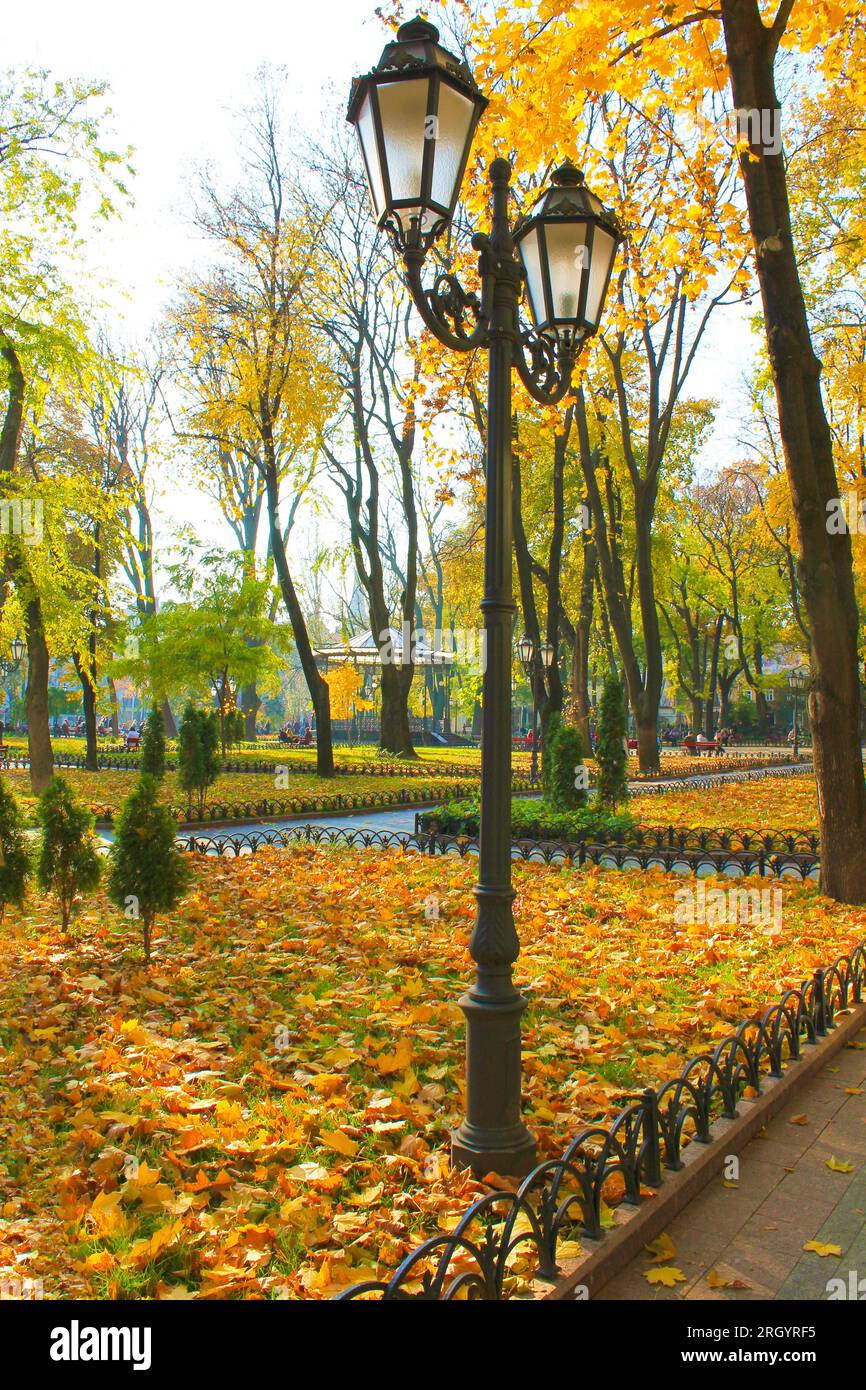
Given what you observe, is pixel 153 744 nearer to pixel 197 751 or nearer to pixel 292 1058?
pixel 197 751

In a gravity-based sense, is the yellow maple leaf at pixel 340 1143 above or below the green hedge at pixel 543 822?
below

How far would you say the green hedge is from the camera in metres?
12.5

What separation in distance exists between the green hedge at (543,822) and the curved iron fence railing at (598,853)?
0.35m

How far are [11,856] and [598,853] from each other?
6649 mm

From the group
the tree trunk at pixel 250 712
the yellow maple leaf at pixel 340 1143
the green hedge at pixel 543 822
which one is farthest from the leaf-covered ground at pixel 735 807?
the tree trunk at pixel 250 712

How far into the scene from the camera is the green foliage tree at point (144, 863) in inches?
265

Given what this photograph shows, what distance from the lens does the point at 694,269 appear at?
31.6ft

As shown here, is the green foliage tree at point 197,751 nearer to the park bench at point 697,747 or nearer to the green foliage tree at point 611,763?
the green foliage tree at point 611,763

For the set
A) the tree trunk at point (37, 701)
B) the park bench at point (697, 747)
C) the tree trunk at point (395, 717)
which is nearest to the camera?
the tree trunk at point (37, 701)

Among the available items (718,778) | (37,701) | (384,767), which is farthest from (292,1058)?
(718,778)

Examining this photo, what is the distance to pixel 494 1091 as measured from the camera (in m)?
3.60
